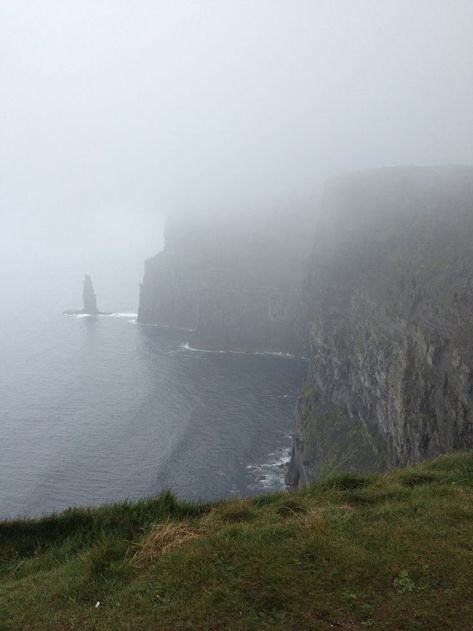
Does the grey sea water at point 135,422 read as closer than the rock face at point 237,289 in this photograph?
Yes

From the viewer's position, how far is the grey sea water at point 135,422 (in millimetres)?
63812

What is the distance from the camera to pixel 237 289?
156250mm

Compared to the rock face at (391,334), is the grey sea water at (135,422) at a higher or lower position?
lower

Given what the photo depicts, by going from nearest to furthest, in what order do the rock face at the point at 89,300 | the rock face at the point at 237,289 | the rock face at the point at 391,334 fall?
the rock face at the point at 391,334 → the rock face at the point at 237,289 → the rock face at the point at 89,300

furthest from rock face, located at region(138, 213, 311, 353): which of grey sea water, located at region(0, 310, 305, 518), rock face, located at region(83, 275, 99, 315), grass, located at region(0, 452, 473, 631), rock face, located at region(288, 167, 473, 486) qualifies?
grass, located at region(0, 452, 473, 631)

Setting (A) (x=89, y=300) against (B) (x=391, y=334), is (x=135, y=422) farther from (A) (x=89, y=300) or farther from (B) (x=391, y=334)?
(A) (x=89, y=300)

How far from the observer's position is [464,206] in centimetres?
7838

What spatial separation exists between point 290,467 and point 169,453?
19398mm

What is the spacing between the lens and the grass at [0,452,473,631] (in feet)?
26.9

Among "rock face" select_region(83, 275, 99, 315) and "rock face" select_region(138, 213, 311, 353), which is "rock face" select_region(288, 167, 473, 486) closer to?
"rock face" select_region(138, 213, 311, 353)

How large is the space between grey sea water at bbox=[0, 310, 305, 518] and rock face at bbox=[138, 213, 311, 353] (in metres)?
13.4

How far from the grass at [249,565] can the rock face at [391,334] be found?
28.9m

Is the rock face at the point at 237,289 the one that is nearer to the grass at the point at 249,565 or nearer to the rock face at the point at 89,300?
the rock face at the point at 89,300

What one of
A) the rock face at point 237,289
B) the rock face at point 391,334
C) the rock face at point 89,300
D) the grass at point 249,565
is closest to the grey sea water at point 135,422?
the rock face at point 391,334
